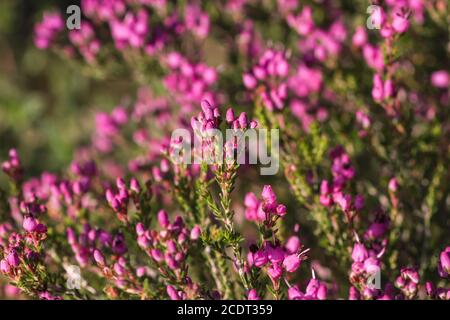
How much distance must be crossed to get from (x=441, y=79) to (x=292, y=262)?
198cm

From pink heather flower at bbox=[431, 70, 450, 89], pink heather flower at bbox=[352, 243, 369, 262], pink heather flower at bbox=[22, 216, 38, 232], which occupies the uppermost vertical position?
pink heather flower at bbox=[431, 70, 450, 89]

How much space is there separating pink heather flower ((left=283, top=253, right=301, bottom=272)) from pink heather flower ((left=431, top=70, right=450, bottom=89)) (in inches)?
76.8

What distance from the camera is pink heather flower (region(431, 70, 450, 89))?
3564mm

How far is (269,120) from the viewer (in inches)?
115

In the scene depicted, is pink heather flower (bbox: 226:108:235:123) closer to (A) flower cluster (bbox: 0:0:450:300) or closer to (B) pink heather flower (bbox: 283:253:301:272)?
(A) flower cluster (bbox: 0:0:450:300)

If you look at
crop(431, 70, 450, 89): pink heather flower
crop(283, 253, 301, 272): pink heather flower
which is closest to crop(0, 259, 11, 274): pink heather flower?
crop(283, 253, 301, 272): pink heather flower

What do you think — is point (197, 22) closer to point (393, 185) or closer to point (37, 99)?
point (393, 185)

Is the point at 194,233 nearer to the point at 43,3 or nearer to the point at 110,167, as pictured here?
the point at 110,167

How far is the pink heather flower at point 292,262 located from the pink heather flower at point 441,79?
6.40 feet

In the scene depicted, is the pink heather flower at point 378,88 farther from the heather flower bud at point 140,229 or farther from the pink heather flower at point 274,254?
the heather flower bud at point 140,229

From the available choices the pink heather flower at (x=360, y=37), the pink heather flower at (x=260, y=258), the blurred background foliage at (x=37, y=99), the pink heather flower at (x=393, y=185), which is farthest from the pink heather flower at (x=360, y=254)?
the blurred background foliage at (x=37, y=99)

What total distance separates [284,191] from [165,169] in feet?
3.77

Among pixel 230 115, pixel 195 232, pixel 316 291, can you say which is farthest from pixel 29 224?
pixel 316 291

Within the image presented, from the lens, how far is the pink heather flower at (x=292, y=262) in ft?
7.37
